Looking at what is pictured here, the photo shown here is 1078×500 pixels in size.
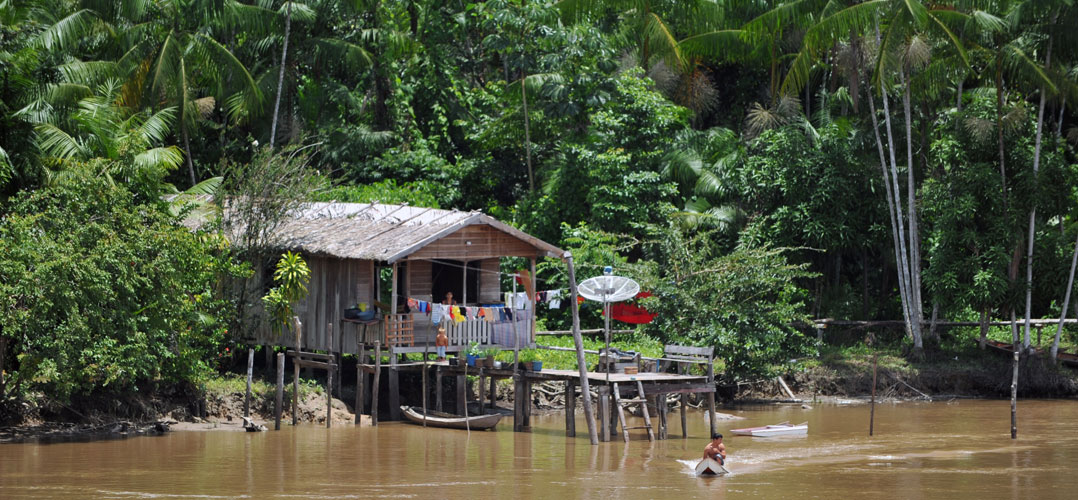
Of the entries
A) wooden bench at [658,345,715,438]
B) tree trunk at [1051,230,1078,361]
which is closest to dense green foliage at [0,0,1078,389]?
tree trunk at [1051,230,1078,361]

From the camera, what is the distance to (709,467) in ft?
59.7

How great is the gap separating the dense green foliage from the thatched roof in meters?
0.67

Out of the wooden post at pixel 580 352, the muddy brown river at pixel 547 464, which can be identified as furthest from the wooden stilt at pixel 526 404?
the wooden post at pixel 580 352

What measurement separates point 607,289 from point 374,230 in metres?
5.48

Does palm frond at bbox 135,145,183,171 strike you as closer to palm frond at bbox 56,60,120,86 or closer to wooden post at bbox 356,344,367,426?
palm frond at bbox 56,60,120,86

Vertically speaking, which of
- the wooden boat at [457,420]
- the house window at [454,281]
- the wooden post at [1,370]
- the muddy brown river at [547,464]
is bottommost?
the muddy brown river at [547,464]

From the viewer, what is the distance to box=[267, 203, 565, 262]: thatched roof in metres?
23.0

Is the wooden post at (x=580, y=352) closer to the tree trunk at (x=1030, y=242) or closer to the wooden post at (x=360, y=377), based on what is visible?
the wooden post at (x=360, y=377)

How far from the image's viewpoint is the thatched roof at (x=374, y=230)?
23016 millimetres

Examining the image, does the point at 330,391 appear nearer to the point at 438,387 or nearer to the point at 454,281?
the point at 438,387

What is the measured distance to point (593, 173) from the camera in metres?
31.9

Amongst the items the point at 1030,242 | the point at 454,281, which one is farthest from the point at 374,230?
the point at 1030,242

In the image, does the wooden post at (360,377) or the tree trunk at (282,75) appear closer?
the wooden post at (360,377)

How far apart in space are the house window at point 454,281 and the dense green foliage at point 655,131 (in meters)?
3.02
